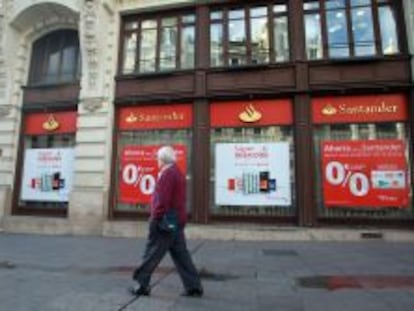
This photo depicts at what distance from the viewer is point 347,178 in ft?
36.6

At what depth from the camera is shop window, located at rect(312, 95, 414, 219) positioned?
10.8 metres

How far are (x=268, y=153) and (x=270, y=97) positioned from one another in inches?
68.0

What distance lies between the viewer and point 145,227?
11.9m

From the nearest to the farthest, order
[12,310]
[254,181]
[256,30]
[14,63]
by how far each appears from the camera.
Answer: [12,310], [254,181], [256,30], [14,63]

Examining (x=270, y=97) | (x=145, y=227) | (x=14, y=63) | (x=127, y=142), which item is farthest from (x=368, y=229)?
(x=14, y=63)

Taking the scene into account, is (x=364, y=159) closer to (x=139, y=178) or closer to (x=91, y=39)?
(x=139, y=178)

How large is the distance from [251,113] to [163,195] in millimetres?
7523

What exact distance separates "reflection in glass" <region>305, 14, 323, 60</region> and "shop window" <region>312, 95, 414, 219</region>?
160 centimetres

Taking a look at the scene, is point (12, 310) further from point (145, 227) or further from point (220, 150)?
point (220, 150)

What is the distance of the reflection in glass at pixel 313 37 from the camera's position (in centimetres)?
1195

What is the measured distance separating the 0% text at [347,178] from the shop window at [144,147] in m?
4.23

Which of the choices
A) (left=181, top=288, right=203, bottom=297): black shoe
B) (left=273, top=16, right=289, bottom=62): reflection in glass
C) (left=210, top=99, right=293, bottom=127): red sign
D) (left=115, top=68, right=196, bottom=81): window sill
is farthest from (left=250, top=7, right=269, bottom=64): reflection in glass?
(left=181, top=288, right=203, bottom=297): black shoe

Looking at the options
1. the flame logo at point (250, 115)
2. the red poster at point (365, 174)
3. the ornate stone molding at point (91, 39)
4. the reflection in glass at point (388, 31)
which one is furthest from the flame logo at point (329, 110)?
the ornate stone molding at point (91, 39)

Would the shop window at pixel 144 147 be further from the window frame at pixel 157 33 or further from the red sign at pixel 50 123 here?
the red sign at pixel 50 123
